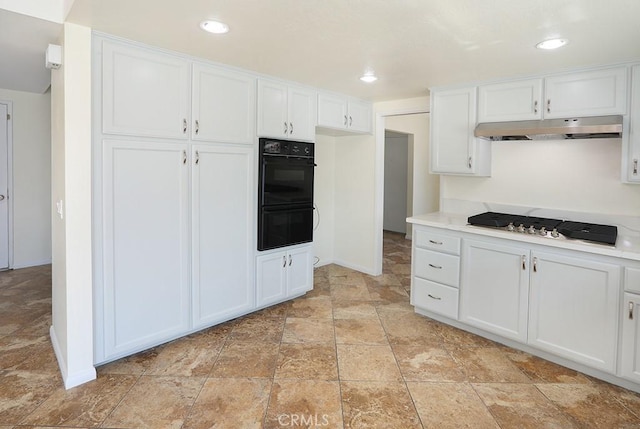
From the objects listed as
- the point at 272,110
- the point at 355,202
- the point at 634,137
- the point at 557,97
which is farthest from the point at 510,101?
the point at 355,202

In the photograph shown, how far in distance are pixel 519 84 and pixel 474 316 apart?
1.91 meters

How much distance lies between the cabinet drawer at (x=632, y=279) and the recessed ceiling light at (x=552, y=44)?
1.41m

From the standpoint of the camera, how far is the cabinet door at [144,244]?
242cm

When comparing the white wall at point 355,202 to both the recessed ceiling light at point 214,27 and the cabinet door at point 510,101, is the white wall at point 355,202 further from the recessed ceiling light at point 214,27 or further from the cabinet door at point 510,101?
the recessed ceiling light at point 214,27

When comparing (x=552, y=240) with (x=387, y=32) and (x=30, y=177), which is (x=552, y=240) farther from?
(x=30, y=177)

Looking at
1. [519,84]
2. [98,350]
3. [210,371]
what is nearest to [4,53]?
[98,350]

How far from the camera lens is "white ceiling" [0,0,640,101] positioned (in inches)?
72.9

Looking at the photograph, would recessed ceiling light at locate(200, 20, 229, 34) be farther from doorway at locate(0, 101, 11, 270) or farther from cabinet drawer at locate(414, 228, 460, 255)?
doorway at locate(0, 101, 11, 270)

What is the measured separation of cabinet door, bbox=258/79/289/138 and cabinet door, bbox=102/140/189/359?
80cm

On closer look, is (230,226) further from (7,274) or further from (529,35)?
(7,274)

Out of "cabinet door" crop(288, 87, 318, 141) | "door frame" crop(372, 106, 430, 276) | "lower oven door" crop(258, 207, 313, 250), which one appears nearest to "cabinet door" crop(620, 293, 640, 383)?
"lower oven door" crop(258, 207, 313, 250)

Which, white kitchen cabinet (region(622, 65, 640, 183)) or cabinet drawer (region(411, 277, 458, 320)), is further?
cabinet drawer (region(411, 277, 458, 320))

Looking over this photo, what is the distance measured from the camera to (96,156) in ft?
7.61

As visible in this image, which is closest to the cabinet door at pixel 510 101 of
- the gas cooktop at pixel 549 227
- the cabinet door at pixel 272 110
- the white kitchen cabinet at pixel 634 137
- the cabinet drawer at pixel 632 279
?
the white kitchen cabinet at pixel 634 137
